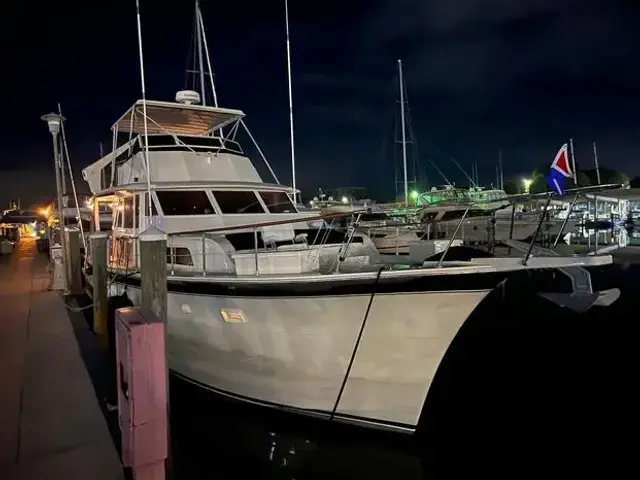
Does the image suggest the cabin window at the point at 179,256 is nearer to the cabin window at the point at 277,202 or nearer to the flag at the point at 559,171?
the cabin window at the point at 277,202

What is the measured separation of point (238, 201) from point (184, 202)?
39.0 inches

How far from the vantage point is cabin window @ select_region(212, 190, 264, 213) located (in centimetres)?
966

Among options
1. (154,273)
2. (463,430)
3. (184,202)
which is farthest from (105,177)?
(463,430)

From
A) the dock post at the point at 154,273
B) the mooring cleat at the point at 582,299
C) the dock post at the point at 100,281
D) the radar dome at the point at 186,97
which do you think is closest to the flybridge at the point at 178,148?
the radar dome at the point at 186,97

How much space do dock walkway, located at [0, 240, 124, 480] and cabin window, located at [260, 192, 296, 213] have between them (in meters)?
4.09

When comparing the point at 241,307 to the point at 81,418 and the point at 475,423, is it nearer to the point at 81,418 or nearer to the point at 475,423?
the point at 81,418

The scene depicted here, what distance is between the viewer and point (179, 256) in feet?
27.6

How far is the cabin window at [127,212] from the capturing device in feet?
33.4

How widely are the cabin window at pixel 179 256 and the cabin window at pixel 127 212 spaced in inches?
81.6

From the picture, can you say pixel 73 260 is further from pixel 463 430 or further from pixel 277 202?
pixel 463 430

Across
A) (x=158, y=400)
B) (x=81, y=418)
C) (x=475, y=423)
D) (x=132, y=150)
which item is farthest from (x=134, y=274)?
(x=475, y=423)

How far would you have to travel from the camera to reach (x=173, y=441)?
6.81 m

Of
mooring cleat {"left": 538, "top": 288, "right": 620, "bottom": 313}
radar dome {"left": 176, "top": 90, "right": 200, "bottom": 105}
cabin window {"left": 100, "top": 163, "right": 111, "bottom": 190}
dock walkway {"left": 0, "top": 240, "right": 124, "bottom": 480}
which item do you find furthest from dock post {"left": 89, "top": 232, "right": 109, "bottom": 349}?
mooring cleat {"left": 538, "top": 288, "right": 620, "bottom": 313}

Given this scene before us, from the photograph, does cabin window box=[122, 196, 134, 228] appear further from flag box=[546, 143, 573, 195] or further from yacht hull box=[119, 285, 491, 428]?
flag box=[546, 143, 573, 195]
